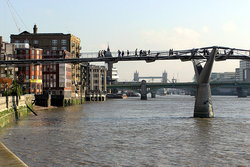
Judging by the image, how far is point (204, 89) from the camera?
68.2 metres

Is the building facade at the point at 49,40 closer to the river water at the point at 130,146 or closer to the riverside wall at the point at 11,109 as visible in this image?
the riverside wall at the point at 11,109

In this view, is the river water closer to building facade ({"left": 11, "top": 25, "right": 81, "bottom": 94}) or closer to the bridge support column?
the bridge support column

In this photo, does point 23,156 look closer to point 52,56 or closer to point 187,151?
point 187,151

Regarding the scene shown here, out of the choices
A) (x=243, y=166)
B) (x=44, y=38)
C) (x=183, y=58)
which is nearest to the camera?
(x=243, y=166)

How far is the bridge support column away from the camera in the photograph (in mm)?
67312

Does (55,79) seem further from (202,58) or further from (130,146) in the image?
(130,146)

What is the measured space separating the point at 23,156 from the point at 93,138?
1313 centimetres

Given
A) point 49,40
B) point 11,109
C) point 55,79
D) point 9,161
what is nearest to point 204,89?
point 11,109

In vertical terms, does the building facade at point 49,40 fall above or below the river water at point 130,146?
above

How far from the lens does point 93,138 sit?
4650 cm

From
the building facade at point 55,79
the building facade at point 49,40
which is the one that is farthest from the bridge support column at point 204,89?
the building facade at point 49,40

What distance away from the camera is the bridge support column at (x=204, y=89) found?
6731 cm

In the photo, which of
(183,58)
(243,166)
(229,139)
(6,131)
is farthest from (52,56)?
(243,166)

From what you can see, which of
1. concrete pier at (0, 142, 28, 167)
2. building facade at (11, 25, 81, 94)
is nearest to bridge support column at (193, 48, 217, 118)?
concrete pier at (0, 142, 28, 167)
